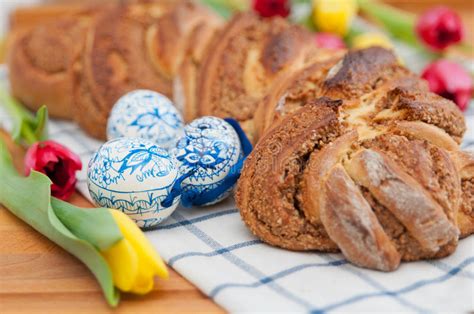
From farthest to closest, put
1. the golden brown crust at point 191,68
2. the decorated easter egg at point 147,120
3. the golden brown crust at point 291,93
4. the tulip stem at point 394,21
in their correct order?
the tulip stem at point 394,21 → the golden brown crust at point 191,68 → the decorated easter egg at point 147,120 → the golden brown crust at point 291,93

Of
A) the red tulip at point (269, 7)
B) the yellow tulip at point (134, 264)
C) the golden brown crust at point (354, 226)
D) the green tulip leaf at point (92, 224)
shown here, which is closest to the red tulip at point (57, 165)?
the green tulip leaf at point (92, 224)

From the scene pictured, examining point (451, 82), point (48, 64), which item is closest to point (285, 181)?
point (451, 82)

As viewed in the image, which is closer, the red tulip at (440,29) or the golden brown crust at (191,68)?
the golden brown crust at (191,68)

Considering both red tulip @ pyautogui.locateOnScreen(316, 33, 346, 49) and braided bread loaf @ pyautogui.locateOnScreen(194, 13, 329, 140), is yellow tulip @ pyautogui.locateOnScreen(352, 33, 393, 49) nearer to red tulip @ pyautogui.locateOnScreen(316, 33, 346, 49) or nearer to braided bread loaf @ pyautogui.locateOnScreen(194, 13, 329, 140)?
red tulip @ pyautogui.locateOnScreen(316, 33, 346, 49)

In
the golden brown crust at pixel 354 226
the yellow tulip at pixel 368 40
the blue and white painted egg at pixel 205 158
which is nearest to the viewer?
the golden brown crust at pixel 354 226

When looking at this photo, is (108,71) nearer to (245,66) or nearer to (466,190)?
(245,66)

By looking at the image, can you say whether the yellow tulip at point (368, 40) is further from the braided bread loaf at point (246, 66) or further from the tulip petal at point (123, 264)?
the tulip petal at point (123, 264)

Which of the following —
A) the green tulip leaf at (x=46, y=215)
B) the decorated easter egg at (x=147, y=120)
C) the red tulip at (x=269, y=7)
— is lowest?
the green tulip leaf at (x=46, y=215)

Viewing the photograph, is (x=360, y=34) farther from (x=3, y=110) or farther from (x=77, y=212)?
(x=77, y=212)
